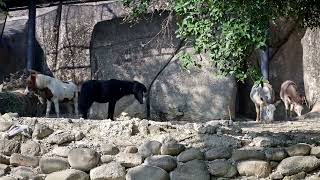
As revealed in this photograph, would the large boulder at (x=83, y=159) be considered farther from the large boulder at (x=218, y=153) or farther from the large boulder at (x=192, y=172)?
the large boulder at (x=218, y=153)

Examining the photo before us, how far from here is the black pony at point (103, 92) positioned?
1298cm

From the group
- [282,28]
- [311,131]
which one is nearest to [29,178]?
[311,131]

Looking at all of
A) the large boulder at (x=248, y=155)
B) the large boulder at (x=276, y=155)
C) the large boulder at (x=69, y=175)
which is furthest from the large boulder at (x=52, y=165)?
the large boulder at (x=276, y=155)

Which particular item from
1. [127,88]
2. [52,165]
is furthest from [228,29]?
[127,88]

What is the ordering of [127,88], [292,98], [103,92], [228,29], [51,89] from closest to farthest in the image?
[228,29]
[103,92]
[127,88]
[51,89]
[292,98]

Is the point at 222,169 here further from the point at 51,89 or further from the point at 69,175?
the point at 51,89

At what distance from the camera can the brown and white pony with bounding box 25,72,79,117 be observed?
42.3 feet

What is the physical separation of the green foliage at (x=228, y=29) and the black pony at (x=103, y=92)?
6.99 m

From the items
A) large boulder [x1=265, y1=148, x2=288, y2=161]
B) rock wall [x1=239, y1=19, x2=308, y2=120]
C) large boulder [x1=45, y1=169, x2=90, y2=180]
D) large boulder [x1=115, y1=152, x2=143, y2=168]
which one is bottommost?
large boulder [x1=45, y1=169, x2=90, y2=180]

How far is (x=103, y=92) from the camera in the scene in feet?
42.9

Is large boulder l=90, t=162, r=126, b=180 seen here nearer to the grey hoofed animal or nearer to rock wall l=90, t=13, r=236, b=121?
the grey hoofed animal

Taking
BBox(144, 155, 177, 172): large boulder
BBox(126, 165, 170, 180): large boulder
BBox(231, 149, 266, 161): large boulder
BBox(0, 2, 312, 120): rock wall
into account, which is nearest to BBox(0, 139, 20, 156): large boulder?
BBox(126, 165, 170, 180): large boulder

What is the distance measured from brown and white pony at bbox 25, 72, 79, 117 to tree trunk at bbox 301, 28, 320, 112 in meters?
5.53

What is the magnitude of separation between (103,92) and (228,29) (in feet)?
25.1
